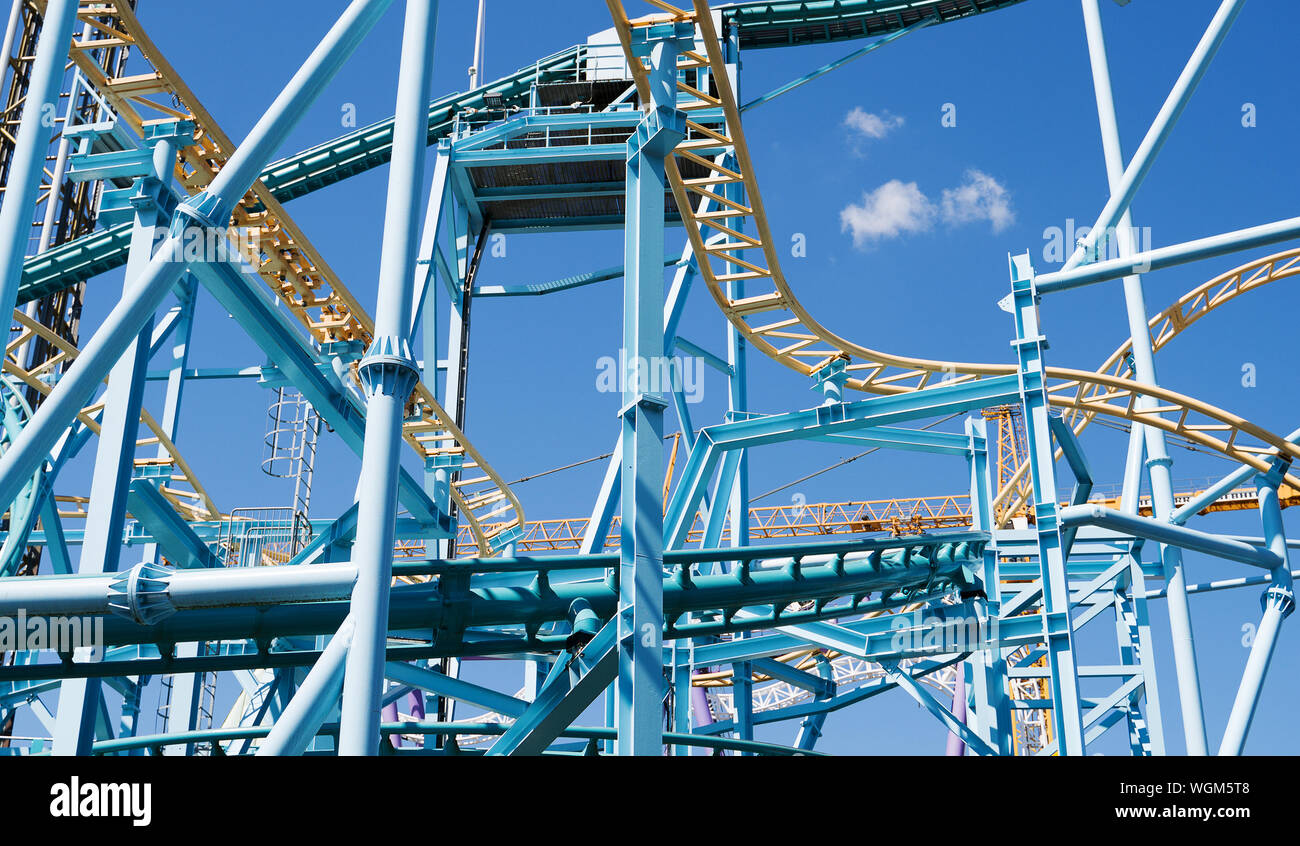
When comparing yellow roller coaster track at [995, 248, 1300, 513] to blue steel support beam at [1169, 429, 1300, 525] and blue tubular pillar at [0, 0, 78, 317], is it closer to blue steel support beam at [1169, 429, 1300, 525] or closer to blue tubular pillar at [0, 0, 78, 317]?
blue steel support beam at [1169, 429, 1300, 525]

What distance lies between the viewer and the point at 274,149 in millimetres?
7766

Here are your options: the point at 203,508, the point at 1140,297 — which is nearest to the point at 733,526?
the point at 1140,297

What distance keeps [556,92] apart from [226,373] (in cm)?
767

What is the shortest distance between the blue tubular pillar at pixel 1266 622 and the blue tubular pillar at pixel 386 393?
10.3 meters

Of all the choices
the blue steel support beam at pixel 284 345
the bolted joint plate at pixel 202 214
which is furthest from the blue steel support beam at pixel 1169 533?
the bolted joint plate at pixel 202 214

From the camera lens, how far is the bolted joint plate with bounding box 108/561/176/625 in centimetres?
692

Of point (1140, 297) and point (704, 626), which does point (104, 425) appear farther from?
point (1140, 297)

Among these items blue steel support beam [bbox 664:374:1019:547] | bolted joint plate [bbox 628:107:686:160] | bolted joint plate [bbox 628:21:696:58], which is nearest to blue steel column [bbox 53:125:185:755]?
bolted joint plate [bbox 628:107:686:160]

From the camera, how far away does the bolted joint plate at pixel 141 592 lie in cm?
692

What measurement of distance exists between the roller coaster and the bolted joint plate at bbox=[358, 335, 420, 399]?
3cm

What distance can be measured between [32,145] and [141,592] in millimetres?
2926

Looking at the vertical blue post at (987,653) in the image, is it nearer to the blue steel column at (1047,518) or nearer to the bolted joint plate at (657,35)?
the blue steel column at (1047,518)
